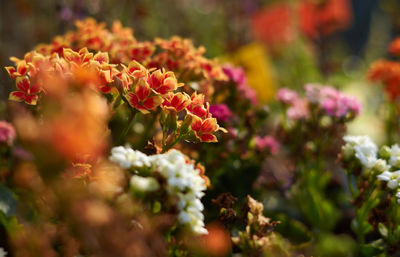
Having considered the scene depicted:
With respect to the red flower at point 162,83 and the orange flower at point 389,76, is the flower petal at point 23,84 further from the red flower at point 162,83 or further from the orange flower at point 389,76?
the orange flower at point 389,76

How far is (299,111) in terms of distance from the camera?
993mm

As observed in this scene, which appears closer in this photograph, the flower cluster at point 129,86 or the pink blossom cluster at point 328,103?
the flower cluster at point 129,86

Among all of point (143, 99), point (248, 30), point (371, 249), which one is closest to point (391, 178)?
point (371, 249)

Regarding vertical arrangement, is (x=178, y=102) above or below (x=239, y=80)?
below

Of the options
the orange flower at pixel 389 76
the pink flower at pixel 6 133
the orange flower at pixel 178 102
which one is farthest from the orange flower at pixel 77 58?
the orange flower at pixel 389 76

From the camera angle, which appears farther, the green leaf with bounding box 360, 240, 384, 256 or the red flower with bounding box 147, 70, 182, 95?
the green leaf with bounding box 360, 240, 384, 256

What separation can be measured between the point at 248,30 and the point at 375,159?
1.67 meters

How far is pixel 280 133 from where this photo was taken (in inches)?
42.4

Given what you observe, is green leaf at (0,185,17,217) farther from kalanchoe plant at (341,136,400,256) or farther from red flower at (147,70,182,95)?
kalanchoe plant at (341,136,400,256)

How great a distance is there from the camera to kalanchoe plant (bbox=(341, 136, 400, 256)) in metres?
0.66

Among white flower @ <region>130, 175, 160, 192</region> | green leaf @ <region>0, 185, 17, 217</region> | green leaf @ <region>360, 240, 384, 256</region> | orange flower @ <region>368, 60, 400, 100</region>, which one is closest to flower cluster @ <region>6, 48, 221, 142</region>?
white flower @ <region>130, 175, 160, 192</region>

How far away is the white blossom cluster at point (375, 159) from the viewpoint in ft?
2.03

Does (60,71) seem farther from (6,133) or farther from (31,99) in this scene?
(6,133)

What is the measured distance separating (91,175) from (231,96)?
457 millimetres
